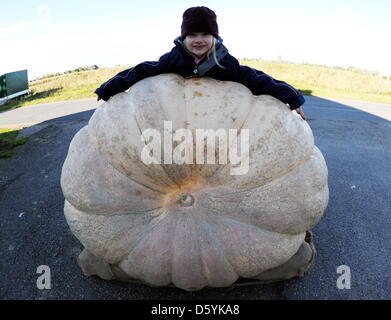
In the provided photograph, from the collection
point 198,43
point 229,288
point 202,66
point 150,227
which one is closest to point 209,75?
point 202,66

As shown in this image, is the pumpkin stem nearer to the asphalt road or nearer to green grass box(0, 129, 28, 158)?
the asphalt road

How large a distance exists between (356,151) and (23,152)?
558 centimetres

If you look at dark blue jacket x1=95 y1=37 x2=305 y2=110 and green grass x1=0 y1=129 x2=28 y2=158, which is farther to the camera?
green grass x1=0 y1=129 x2=28 y2=158

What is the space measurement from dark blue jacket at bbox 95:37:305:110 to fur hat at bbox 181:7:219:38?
18 centimetres

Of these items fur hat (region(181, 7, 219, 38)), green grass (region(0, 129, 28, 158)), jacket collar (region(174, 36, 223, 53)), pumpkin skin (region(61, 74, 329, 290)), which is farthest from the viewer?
green grass (region(0, 129, 28, 158))

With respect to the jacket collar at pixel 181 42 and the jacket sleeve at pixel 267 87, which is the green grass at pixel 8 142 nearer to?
the jacket collar at pixel 181 42

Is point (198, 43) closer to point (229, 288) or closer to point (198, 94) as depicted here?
point (198, 94)

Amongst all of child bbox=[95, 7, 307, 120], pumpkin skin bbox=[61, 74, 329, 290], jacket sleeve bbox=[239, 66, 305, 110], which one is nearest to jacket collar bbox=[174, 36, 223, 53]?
child bbox=[95, 7, 307, 120]

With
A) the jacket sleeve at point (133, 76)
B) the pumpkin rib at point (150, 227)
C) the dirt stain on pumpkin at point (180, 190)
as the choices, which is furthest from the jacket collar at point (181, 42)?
the pumpkin rib at point (150, 227)

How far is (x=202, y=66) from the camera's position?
240cm

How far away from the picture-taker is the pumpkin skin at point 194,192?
208 centimetres

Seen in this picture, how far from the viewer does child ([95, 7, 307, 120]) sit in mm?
2414

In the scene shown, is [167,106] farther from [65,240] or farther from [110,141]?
[65,240]
